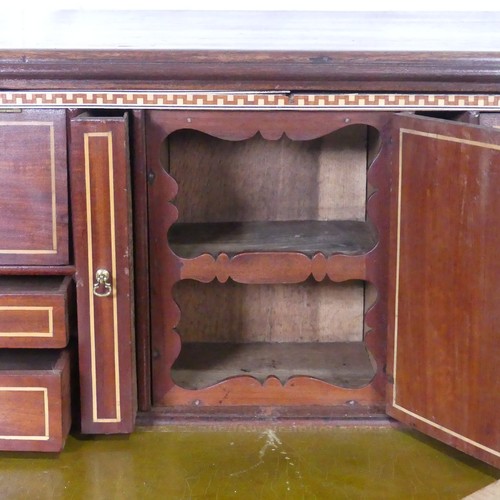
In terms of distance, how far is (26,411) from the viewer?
1.77 meters

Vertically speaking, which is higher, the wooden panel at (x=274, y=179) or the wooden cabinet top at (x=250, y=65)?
the wooden cabinet top at (x=250, y=65)

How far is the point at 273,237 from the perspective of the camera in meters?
2.02

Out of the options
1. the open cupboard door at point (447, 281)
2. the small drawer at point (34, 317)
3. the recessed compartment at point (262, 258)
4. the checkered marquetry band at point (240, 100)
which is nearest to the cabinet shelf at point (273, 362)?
the recessed compartment at point (262, 258)

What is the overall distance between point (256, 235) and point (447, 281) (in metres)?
0.45

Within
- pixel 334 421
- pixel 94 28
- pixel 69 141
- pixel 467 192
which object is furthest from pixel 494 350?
pixel 94 28

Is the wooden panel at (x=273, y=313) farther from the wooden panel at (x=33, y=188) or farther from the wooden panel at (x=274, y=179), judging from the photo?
the wooden panel at (x=33, y=188)

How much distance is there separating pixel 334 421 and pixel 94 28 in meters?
0.88

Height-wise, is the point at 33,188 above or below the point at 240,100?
below

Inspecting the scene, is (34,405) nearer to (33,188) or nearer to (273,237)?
(33,188)

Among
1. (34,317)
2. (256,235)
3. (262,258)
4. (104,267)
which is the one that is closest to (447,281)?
(262,258)

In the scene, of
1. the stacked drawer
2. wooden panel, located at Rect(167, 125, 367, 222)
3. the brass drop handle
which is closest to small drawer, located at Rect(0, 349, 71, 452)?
the stacked drawer

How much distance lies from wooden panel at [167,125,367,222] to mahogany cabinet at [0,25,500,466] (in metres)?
0.19

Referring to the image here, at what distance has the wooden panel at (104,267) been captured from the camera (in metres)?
1.74

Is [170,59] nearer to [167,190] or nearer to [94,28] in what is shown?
[167,190]
